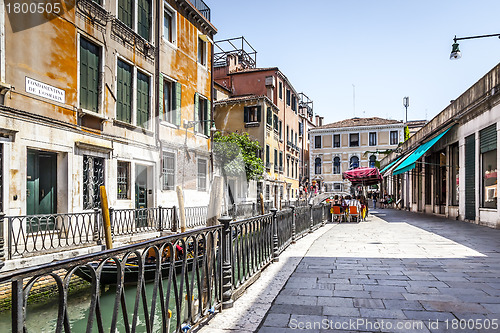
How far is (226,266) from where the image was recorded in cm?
467

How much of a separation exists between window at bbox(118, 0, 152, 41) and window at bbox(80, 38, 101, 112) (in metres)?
2.09

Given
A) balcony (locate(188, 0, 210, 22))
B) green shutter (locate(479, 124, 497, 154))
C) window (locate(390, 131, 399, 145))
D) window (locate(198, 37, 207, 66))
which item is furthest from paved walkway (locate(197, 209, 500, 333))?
window (locate(390, 131, 399, 145))

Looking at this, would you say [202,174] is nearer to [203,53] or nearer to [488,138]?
[203,53]

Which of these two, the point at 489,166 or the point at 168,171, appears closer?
the point at 489,166

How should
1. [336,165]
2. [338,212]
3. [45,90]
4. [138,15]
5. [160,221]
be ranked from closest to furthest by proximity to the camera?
[45,90] → [160,221] → [138,15] → [338,212] → [336,165]

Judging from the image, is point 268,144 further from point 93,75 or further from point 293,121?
point 93,75

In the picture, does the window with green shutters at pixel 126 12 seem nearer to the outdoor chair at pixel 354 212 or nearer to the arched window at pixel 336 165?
the outdoor chair at pixel 354 212

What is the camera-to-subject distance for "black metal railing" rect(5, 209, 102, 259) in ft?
27.2

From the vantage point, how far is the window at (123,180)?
43.8 ft

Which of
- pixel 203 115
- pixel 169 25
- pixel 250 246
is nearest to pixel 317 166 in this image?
pixel 203 115

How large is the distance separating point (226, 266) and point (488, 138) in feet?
39.4

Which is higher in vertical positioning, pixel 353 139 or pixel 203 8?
pixel 203 8


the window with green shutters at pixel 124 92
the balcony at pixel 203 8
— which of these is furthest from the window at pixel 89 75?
the balcony at pixel 203 8

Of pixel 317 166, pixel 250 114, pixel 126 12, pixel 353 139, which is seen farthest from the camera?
pixel 317 166
